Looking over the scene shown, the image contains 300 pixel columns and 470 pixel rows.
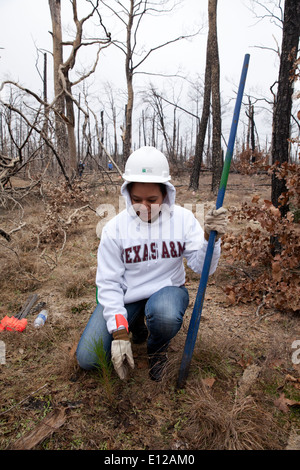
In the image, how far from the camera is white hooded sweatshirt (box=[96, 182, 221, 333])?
191 centimetres

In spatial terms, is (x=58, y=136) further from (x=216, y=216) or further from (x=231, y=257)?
(x=216, y=216)

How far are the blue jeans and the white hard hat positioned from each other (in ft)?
2.35

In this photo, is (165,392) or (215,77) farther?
(215,77)

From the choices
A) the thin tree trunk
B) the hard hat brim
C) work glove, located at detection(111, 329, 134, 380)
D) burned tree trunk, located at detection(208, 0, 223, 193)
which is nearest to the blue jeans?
work glove, located at detection(111, 329, 134, 380)

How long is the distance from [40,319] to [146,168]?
5.64 ft

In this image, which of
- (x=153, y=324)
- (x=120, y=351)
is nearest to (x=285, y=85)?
(x=153, y=324)

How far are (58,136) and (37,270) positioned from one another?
15.6ft

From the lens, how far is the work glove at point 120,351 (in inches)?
67.7

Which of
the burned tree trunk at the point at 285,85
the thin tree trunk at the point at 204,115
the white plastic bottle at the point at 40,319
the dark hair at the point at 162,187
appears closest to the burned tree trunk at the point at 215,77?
the thin tree trunk at the point at 204,115

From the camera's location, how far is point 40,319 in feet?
8.63

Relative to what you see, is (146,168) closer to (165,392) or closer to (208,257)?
(208,257)

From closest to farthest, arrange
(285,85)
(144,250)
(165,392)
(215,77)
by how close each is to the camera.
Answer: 1. (165,392)
2. (144,250)
3. (285,85)
4. (215,77)

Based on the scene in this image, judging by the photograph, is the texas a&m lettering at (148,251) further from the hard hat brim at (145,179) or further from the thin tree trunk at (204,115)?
the thin tree trunk at (204,115)

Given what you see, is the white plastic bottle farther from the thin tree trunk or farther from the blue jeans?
the thin tree trunk
